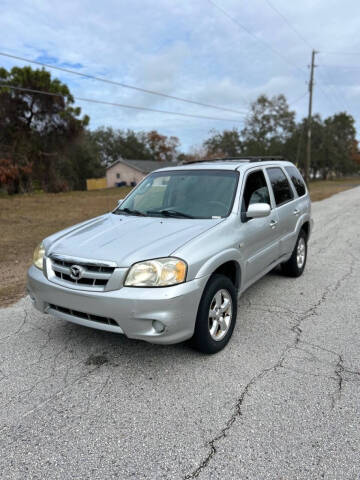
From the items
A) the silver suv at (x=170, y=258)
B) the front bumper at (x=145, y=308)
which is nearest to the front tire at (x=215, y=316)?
the silver suv at (x=170, y=258)

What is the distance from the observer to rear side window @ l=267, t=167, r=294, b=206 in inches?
190

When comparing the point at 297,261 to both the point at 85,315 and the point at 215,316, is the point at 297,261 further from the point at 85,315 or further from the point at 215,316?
the point at 85,315

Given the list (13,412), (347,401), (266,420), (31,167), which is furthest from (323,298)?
(31,167)

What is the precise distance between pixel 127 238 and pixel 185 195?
3.87ft

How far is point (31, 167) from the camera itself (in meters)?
28.2

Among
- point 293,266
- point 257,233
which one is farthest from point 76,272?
point 293,266

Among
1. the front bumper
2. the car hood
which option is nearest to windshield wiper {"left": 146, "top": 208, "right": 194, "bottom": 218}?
the car hood

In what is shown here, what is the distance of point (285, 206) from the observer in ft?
16.3

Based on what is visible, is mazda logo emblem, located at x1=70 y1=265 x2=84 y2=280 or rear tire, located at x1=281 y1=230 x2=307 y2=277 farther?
rear tire, located at x1=281 y1=230 x2=307 y2=277

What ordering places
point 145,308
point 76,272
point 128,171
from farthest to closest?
point 128,171 < point 76,272 < point 145,308

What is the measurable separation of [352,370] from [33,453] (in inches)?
101

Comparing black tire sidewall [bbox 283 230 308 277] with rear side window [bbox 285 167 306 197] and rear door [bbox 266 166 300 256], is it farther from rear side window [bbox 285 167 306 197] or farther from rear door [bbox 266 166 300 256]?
rear side window [bbox 285 167 306 197]

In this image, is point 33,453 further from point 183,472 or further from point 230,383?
point 230,383

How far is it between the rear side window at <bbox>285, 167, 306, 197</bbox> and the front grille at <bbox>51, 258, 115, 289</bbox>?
3.69 meters
